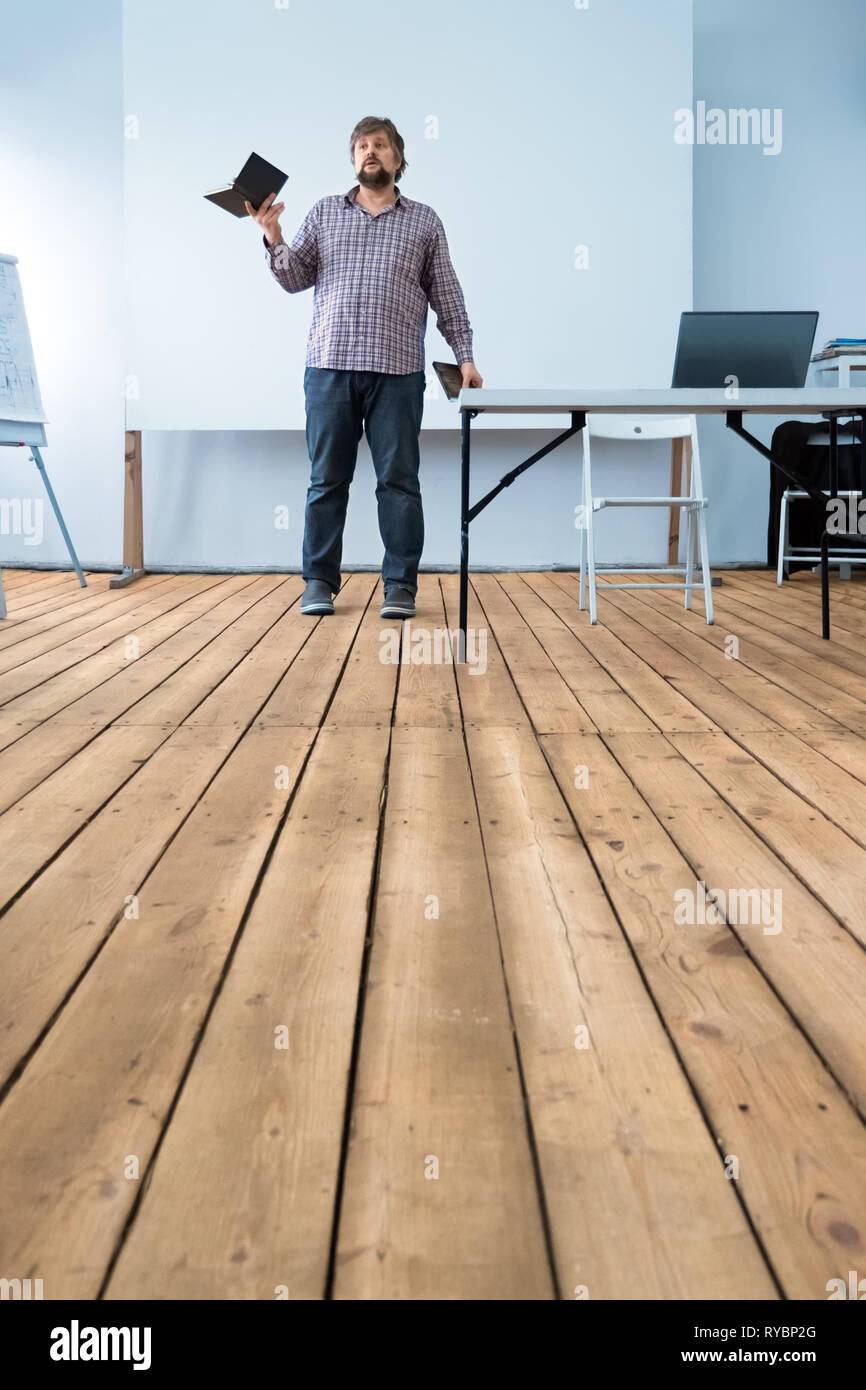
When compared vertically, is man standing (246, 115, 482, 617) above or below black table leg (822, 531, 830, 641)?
above

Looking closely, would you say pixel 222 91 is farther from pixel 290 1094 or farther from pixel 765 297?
pixel 290 1094

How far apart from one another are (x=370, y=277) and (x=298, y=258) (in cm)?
25

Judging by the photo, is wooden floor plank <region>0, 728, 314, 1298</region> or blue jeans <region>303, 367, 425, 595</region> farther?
blue jeans <region>303, 367, 425, 595</region>

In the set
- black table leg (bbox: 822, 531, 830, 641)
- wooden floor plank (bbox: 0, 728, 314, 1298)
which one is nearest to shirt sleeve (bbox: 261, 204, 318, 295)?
black table leg (bbox: 822, 531, 830, 641)

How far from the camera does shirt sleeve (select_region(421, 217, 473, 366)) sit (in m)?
3.74

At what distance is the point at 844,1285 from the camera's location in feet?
2.26

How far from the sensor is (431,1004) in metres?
1.05

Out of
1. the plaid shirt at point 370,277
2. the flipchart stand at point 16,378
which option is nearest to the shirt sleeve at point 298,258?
the plaid shirt at point 370,277

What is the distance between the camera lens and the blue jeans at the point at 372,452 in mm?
3738

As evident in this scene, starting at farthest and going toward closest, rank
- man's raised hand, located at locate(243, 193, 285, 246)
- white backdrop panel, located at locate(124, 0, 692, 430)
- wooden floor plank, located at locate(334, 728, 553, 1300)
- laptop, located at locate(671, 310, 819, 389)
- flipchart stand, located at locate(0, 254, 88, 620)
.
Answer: white backdrop panel, located at locate(124, 0, 692, 430) → flipchart stand, located at locate(0, 254, 88, 620) → man's raised hand, located at locate(243, 193, 285, 246) → laptop, located at locate(671, 310, 819, 389) → wooden floor plank, located at locate(334, 728, 553, 1300)

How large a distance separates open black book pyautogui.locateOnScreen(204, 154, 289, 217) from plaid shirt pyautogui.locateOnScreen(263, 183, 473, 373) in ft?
0.97

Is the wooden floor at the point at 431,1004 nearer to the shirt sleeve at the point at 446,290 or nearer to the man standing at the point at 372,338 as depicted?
the man standing at the point at 372,338

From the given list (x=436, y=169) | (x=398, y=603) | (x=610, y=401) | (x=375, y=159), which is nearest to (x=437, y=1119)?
(x=610, y=401)

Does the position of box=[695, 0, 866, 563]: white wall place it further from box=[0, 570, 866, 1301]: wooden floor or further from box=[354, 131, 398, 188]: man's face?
box=[0, 570, 866, 1301]: wooden floor
